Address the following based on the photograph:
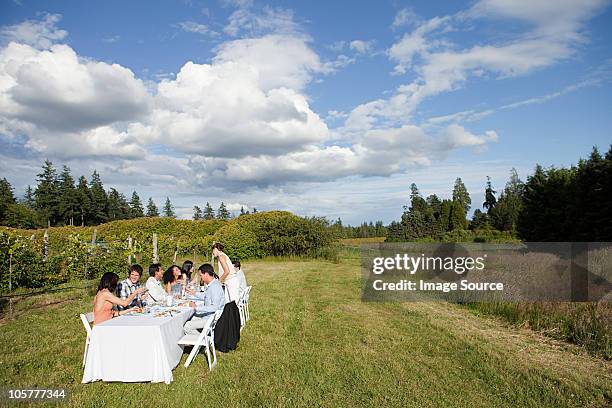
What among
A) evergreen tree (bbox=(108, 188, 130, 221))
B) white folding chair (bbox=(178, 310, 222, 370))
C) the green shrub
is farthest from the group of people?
evergreen tree (bbox=(108, 188, 130, 221))

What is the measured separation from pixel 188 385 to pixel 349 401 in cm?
204

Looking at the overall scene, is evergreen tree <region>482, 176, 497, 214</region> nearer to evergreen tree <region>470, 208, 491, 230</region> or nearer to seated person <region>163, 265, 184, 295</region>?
evergreen tree <region>470, 208, 491, 230</region>

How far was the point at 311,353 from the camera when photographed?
6250 millimetres

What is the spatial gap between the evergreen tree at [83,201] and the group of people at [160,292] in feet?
177

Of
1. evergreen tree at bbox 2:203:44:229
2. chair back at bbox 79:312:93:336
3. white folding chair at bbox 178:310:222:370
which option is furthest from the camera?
evergreen tree at bbox 2:203:44:229

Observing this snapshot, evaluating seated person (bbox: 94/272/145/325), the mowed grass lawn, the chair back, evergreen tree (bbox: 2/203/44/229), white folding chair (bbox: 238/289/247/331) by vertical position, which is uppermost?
evergreen tree (bbox: 2/203/44/229)

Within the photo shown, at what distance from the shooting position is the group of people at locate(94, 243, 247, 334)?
530cm

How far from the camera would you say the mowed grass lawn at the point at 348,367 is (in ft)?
15.1

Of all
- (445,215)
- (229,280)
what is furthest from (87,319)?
(445,215)

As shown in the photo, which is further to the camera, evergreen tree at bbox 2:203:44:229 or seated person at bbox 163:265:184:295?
evergreen tree at bbox 2:203:44:229

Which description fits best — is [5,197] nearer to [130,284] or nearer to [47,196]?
[47,196]

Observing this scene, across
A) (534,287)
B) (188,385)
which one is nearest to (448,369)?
(188,385)

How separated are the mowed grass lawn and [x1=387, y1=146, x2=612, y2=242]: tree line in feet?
82.3

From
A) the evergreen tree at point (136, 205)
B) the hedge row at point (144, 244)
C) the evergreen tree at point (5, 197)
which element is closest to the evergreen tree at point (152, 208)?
the evergreen tree at point (136, 205)
